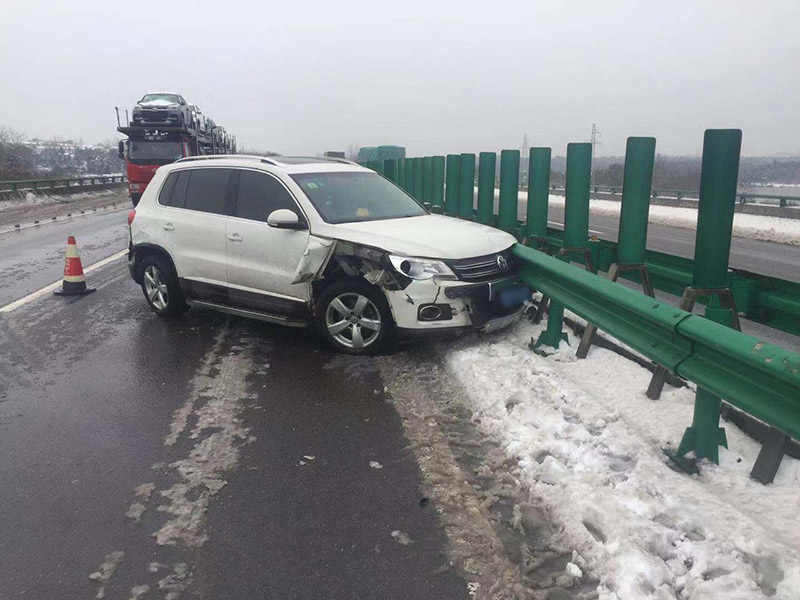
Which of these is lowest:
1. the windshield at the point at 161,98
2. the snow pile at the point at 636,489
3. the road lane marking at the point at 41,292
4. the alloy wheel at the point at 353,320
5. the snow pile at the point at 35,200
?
the snow pile at the point at 35,200

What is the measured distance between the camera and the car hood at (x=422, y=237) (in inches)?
225

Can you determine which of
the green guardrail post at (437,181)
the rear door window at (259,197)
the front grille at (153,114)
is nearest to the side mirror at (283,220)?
the rear door window at (259,197)

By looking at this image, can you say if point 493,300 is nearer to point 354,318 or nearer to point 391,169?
point 354,318

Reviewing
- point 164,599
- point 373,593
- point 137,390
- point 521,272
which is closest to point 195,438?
point 137,390

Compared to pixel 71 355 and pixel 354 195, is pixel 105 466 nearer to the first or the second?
pixel 71 355

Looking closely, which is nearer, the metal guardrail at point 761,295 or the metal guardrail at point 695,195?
the metal guardrail at point 761,295

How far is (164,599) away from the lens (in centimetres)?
277

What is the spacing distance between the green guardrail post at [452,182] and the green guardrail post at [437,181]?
865 millimetres

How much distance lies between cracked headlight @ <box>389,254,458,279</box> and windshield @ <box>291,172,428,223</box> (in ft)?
3.34

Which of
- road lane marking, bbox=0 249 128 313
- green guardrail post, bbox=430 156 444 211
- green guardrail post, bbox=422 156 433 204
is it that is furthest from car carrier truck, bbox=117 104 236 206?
green guardrail post, bbox=430 156 444 211

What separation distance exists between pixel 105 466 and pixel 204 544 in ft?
4.02

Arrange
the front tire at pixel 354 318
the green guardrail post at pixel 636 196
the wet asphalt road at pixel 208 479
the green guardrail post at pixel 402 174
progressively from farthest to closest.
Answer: the green guardrail post at pixel 402 174, the front tire at pixel 354 318, the green guardrail post at pixel 636 196, the wet asphalt road at pixel 208 479

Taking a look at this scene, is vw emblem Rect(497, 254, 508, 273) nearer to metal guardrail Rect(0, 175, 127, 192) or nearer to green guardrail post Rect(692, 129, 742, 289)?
green guardrail post Rect(692, 129, 742, 289)

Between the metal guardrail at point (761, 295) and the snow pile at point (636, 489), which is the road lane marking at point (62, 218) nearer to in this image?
the snow pile at point (636, 489)
